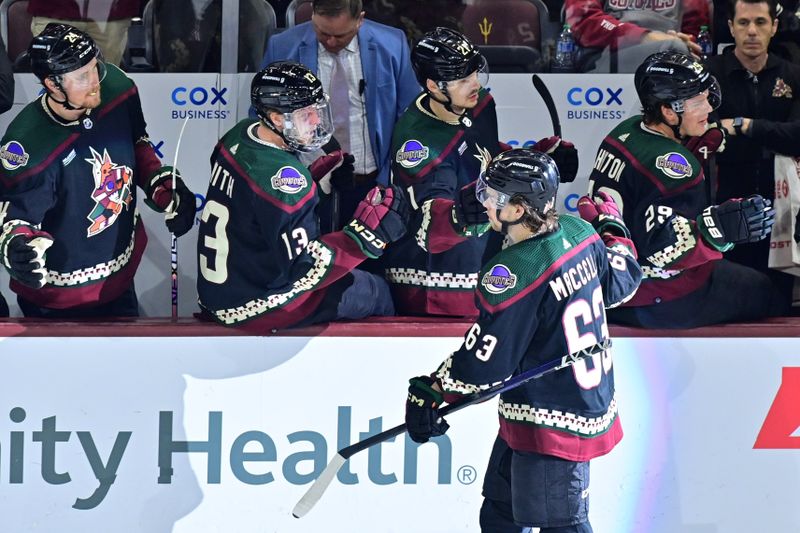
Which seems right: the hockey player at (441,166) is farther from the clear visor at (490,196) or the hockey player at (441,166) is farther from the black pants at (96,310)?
the black pants at (96,310)

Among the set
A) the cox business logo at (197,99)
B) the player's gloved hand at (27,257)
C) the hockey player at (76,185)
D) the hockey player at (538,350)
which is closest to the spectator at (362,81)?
the cox business logo at (197,99)

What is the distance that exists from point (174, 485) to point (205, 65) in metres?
1.94

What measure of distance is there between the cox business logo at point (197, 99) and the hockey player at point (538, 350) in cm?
212

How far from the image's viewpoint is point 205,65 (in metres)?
5.64

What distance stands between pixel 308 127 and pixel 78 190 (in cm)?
86

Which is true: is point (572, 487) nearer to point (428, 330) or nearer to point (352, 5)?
point (428, 330)

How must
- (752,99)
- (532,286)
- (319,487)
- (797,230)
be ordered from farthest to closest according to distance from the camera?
(752,99), (797,230), (319,487), (532,286)

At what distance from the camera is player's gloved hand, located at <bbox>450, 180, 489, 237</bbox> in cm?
430

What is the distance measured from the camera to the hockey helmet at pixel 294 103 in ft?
14.3

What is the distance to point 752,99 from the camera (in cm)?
527

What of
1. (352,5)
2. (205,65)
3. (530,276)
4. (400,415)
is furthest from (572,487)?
(205,65)

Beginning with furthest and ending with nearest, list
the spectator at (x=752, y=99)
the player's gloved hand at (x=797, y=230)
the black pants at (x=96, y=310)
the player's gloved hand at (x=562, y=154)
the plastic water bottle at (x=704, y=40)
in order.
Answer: the plastic water bottle at (x=704, y=40), the spectator at (x=752, y=99), the player's gloved hand at (x=797, y=230), the player's gloved hand at (x=562, y=154), the black pants at (x=96, y=310)

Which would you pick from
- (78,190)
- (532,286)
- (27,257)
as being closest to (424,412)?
(532,286)

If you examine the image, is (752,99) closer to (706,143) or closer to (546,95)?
(706,143)
